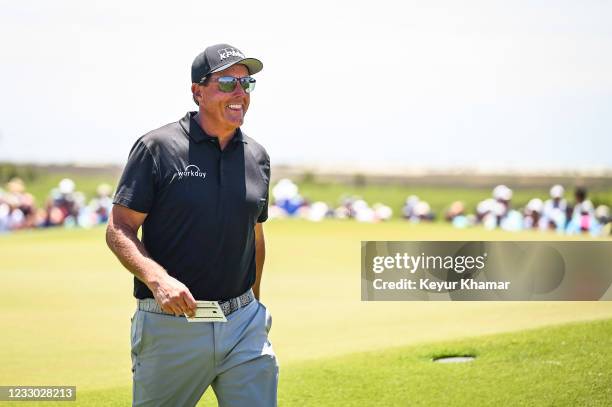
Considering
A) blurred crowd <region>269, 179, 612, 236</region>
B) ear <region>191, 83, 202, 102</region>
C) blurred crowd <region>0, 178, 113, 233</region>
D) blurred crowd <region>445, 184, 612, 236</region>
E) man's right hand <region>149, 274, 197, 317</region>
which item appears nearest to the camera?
man's right hand <region>149, 274, 197, 317</region>

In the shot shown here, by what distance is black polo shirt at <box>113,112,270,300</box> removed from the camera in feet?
13.6

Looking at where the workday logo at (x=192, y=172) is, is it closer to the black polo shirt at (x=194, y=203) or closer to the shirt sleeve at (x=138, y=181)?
the black polo shirt at (x=194, y=203)

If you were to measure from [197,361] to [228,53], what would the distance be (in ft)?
4.56

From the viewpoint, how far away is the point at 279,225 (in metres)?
21.8

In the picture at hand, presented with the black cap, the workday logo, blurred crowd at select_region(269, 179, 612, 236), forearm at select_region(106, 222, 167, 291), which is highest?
the black cap

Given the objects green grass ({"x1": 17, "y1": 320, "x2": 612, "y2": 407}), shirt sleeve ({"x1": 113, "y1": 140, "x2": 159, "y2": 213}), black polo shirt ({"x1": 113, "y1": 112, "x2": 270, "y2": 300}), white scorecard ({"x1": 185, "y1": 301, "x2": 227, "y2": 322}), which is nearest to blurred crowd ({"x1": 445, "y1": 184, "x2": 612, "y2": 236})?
green grass ({"x1": 17, "y1": 320, "x2": 612, "y2": 407})

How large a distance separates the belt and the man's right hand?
189 millimetres

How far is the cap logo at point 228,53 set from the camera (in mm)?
4453

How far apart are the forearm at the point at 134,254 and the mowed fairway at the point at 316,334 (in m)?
2.78

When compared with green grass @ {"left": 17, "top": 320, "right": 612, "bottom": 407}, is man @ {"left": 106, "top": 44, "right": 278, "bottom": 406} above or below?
above

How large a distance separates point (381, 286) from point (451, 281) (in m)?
0.66

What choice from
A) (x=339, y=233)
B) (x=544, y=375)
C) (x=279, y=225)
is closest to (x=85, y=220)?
(x=279, y=225)

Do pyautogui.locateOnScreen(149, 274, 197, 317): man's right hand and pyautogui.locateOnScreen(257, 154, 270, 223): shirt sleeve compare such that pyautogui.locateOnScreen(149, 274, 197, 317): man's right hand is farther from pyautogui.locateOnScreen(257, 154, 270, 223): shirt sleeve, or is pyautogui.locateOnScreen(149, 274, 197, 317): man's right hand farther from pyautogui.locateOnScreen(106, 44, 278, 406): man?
pyautogui.locateOnScreen(257, 154, 270, 223): shirt sleeve

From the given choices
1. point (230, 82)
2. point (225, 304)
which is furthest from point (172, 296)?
point (230, 82)
